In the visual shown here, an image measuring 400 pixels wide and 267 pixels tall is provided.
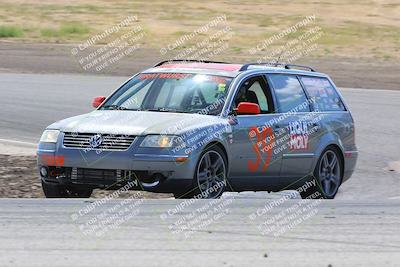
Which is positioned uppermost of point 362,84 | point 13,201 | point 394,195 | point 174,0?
point 13,201

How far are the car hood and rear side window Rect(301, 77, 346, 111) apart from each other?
6.22ft

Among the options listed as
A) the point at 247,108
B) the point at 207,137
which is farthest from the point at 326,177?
the point at 207,137

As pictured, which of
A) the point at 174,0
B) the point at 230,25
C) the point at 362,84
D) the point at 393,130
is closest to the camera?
the point at 393,130

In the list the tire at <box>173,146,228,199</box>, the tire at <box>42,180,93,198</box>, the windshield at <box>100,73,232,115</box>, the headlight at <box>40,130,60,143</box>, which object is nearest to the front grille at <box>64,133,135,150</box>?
the headlight at <box>40,130,60,143</box>

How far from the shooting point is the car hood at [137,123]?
11125 millimetres

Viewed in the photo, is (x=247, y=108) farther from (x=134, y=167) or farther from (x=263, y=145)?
(x=134, y=167)

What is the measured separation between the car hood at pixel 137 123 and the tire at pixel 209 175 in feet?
1.02

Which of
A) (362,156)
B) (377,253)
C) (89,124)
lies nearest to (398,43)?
(362,156)

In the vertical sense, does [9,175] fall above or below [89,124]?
below

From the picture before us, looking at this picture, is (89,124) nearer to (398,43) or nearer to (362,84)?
(362,84)

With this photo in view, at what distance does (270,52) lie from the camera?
4034 centimetres

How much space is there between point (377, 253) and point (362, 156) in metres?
9.31

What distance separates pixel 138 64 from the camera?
34.9 meters

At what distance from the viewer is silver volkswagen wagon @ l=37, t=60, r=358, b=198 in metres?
11.1
